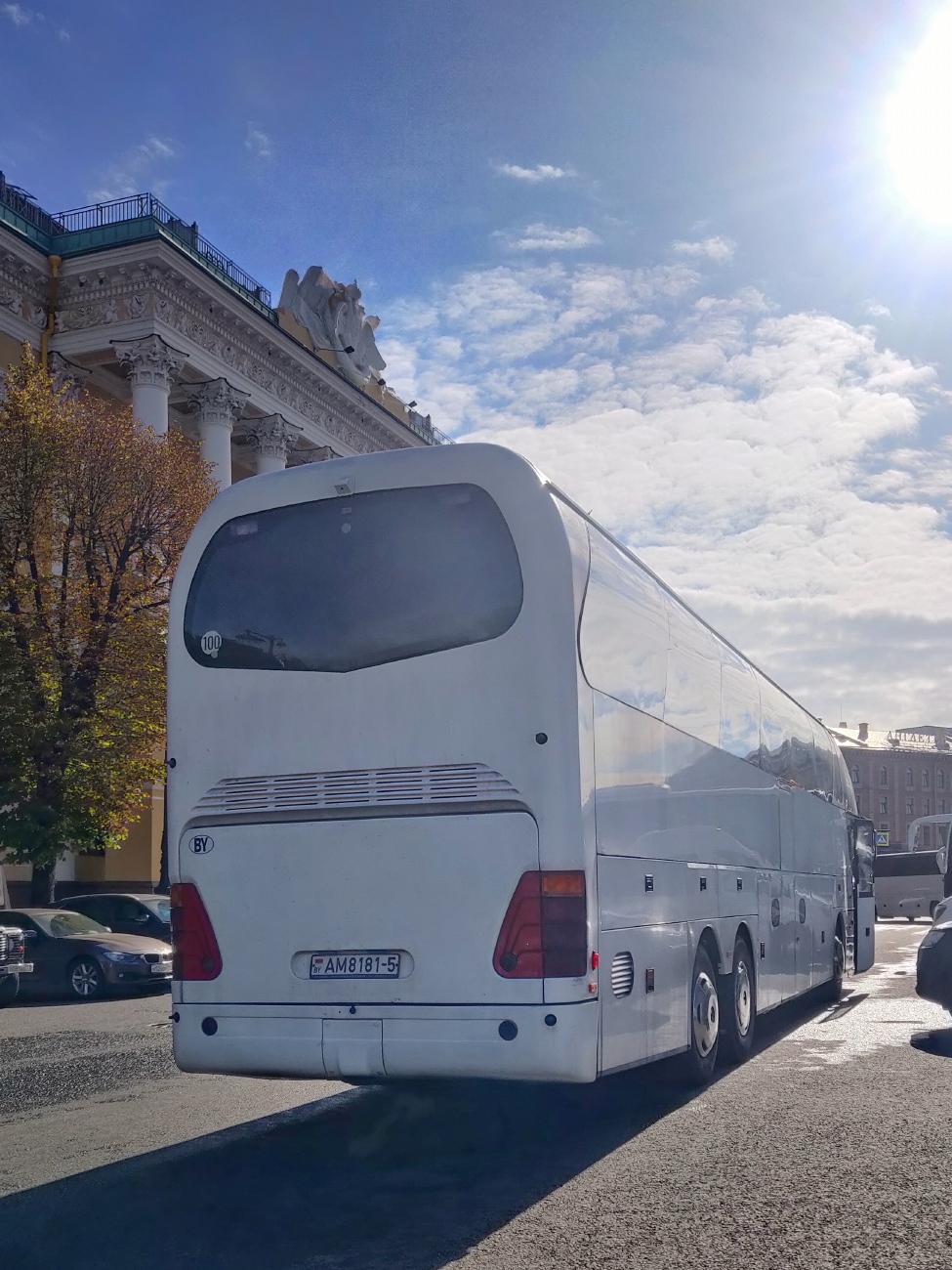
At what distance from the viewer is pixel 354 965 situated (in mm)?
6941

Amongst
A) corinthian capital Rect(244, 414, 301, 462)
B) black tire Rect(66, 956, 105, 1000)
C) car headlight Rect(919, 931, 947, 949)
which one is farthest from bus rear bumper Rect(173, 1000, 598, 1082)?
corinthian capital Rect(244, 414, 301, 462)

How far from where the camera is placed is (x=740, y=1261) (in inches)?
192

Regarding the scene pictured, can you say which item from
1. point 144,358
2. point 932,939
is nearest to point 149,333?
point 144,358

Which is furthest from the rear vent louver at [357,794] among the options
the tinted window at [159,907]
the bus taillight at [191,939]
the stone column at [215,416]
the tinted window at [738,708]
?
the stone column at [215,416]

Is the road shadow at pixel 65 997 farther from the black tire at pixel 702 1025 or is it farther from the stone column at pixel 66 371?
the stone column at pixel 66 371

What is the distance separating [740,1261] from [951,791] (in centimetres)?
13029

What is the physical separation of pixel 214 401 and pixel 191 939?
35.4 meters

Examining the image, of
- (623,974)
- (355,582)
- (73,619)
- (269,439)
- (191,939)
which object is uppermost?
(269,439)

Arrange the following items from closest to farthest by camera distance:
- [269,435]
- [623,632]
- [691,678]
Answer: [623,632] < [691,678] < [269,435]

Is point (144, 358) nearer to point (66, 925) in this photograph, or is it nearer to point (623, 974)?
point (66, 925)

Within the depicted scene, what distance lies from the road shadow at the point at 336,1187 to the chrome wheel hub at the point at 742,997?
5.04ft

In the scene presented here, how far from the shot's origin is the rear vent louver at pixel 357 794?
6805mm

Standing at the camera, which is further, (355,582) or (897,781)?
(897,781)

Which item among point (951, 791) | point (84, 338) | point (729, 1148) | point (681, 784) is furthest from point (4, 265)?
point (951, 791)
